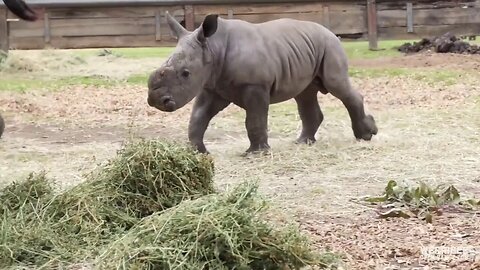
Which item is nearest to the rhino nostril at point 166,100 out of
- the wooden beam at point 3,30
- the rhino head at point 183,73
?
the rhino head at point 183,73

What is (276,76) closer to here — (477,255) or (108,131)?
(108,131)

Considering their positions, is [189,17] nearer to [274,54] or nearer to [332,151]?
[274,54]

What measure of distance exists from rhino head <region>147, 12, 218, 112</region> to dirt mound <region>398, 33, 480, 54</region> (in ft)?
29.6

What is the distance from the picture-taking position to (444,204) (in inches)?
186

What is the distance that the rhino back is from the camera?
682 cm

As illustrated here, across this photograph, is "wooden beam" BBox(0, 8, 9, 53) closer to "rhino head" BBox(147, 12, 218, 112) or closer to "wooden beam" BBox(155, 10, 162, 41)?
"wooden beam" BBox(155, 10, 162, 41)

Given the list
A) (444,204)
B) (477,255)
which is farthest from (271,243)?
(444,204)

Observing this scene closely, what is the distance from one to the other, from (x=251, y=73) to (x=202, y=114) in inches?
23.0

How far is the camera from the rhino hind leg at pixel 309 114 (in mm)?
7785

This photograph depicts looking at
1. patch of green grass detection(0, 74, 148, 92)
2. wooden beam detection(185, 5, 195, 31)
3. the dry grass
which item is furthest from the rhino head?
wooden beam detection(185, 5, 195, 31)

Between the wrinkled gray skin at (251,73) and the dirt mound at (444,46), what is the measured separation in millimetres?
7668

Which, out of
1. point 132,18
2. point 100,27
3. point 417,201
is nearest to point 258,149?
point 417,201

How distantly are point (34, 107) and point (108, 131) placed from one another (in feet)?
5.96

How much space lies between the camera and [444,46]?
1483 centimetres
